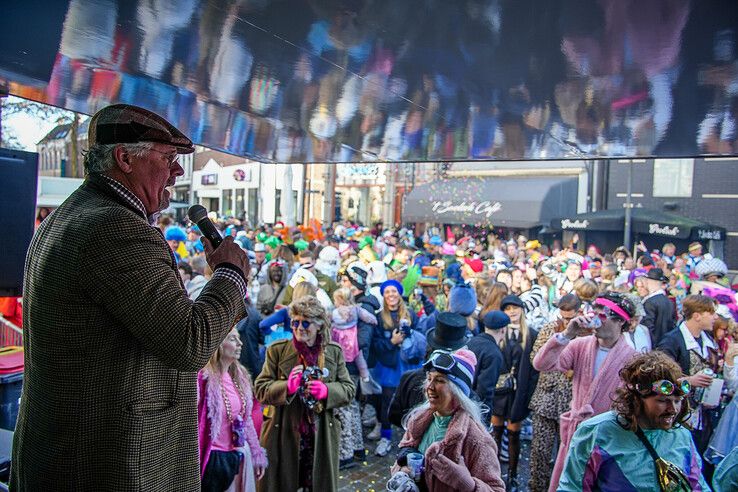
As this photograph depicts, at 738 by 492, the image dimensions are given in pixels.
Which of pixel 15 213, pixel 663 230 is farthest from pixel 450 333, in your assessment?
pixel 663 230

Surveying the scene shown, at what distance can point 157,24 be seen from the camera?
85.6 inches

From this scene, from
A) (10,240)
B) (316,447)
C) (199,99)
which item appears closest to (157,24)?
(199,99)

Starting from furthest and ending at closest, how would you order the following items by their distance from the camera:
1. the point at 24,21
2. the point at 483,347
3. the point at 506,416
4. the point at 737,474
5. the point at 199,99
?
the point at 506,416
the point at 483,347
the point at 199,99
the point at 737,474
the point at 24,21

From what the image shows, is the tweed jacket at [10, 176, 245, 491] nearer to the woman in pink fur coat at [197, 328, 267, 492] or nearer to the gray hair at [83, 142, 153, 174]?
the gray hair at [83, 142, 153, 174]

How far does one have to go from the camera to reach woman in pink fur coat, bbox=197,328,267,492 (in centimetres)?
305

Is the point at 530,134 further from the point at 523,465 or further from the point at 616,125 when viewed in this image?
the point at 523,465

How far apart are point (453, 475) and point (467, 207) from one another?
86.1 feet

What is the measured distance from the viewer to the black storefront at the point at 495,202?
2616cm

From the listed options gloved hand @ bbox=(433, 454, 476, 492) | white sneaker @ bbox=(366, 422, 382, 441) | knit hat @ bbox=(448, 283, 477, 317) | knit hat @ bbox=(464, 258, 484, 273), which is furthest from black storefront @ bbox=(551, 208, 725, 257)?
gloved hand @ bbox=(433, 454, 476, 492)

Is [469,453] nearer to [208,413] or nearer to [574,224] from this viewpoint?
[208,413]

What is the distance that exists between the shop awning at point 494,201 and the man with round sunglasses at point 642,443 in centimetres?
2388

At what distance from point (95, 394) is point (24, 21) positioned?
1577 mm

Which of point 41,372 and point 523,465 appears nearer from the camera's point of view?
point 41,372

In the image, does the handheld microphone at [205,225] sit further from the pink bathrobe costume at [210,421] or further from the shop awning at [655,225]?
the shop awning at [655,225]
